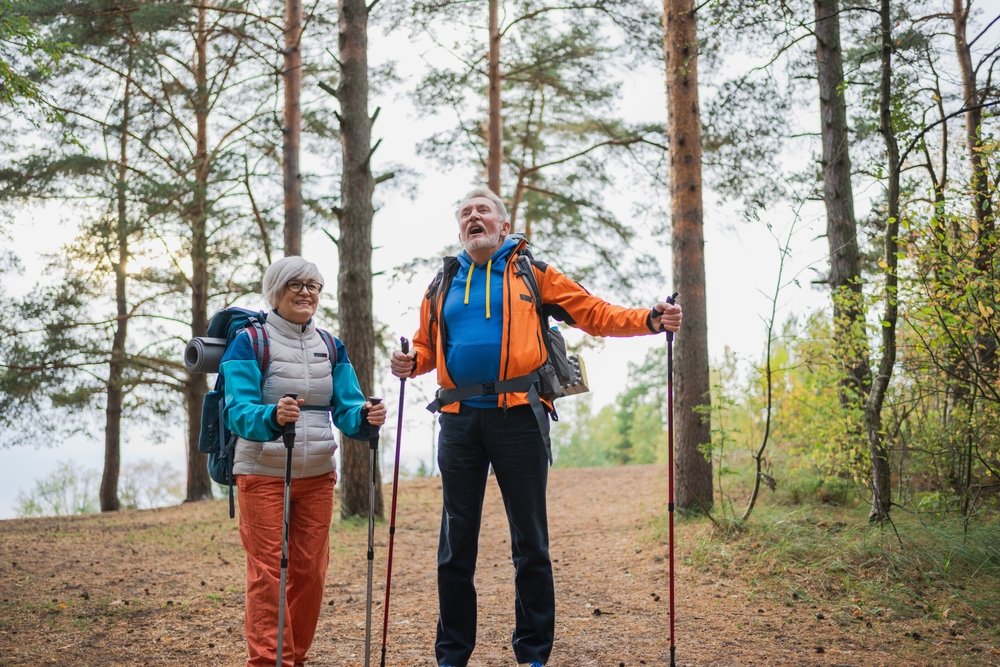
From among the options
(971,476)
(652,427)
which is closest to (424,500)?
(971,476)

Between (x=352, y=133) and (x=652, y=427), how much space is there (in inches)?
889

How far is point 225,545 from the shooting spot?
771 centimetres

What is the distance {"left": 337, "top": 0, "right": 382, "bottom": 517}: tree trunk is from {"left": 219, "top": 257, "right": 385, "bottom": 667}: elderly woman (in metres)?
5.07

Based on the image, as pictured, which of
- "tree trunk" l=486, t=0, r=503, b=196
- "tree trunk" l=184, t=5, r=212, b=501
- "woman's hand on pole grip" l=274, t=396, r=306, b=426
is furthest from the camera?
"tree trunk" l=486, t=0, r=503, b=196

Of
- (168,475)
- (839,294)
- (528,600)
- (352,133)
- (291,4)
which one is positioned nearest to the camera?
(528,600)

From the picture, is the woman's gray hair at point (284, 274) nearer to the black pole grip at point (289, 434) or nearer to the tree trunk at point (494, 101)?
the black pole grip at point (289, 434)

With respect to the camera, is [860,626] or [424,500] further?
[424,500]

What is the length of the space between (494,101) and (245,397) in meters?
10.2

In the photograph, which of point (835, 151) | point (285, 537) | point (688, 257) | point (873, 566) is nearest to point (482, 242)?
point (285, 537)

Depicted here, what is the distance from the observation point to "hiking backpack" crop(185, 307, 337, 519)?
328cm

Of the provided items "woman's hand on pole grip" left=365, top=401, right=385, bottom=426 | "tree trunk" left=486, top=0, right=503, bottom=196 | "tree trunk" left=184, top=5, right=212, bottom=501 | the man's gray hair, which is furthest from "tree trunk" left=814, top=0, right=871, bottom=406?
"tree trunk" left=184, top=5, right=212, bottom=501

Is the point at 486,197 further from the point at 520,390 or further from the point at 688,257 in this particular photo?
the point at 688,257

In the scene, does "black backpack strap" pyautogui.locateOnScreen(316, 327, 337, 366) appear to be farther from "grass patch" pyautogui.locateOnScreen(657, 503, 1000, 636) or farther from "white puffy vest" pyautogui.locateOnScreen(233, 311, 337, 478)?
"grass patch" pyautogui.locateOnScreen(657, 503, 1000, 636)

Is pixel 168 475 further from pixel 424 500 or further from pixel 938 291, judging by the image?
pixel 938 291
